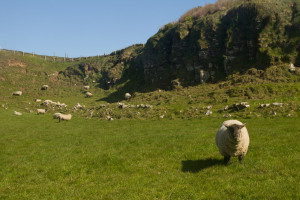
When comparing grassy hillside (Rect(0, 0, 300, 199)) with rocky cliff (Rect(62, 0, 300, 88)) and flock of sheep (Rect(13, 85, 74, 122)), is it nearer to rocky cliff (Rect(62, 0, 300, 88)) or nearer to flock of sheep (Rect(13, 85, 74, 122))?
rocky cliff (Rect(62, 0, 300, 88))

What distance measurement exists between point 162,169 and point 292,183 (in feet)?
21.2

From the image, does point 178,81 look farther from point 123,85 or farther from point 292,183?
point 292,183

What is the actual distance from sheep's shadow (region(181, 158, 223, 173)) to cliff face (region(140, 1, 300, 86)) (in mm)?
45110

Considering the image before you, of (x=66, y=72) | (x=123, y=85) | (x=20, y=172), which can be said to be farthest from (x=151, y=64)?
(x=20, y=172)

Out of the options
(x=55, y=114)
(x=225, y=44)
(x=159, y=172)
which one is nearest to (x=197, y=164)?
(x=159, y=172)

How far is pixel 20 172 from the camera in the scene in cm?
1329

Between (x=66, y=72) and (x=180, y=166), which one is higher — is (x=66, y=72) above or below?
above

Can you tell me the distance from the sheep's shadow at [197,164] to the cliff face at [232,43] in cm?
4511

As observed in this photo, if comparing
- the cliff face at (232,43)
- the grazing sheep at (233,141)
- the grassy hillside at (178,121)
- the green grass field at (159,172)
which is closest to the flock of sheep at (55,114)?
the grassy hillside at (178,121)

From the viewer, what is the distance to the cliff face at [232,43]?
50.4 m

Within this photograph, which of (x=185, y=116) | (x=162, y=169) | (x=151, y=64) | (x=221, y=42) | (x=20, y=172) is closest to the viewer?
(x=162, y=169)

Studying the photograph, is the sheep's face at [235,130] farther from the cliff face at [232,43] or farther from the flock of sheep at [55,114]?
the cliff face at [232,43]

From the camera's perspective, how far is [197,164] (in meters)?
12.5

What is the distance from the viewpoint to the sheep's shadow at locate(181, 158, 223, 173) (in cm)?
1174
